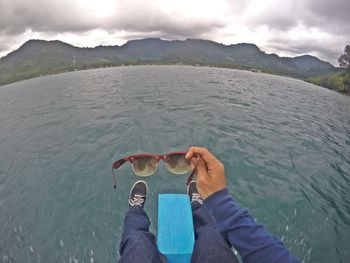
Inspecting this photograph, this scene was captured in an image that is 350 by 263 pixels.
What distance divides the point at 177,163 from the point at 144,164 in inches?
30.2

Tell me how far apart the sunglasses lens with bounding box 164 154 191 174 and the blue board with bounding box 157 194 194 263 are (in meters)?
1.17

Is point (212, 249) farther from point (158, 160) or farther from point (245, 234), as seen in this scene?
point (158, 160)

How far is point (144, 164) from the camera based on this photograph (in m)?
4.90

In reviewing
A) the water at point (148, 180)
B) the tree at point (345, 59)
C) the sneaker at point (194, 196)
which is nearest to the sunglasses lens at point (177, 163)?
the sneaker at point (194, 196)

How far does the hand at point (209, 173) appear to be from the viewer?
8.41ft

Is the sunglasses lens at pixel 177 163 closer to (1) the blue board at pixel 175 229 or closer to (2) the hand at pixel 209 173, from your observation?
(1) the blue board at pixel 175 229

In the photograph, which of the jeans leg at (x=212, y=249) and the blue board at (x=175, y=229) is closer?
the jeans leg at (x=212, y=249)

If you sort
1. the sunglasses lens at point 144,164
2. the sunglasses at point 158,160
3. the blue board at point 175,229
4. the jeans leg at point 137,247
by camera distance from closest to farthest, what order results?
the jeans leg at point 137,247
the blue board at point 175,229
the sunglasses at point 158,160
the sunglasses lens at point 144,164

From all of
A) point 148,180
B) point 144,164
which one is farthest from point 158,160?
point 148,180

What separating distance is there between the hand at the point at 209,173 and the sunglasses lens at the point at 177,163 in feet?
6.25

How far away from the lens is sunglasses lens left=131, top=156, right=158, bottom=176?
477 cm

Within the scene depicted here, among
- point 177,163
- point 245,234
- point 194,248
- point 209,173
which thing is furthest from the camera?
point 177,163

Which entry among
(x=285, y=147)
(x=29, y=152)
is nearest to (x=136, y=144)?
(x=29, y=152)

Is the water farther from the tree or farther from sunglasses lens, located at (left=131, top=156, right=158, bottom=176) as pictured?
the tree
